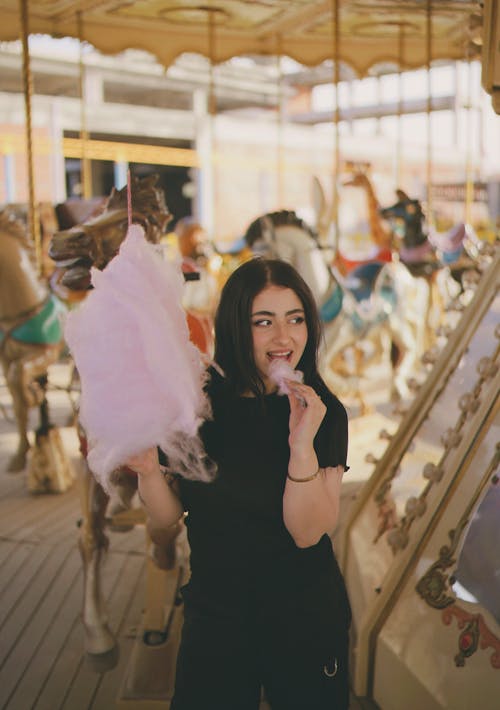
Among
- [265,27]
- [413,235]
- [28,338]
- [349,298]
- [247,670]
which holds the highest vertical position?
[265,27]

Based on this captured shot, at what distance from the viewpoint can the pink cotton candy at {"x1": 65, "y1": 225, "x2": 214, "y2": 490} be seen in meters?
1.26

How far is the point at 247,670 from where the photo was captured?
1.47 metres

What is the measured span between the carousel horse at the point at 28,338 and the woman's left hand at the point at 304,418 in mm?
3860

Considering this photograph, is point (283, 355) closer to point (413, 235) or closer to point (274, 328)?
point (274, 328)

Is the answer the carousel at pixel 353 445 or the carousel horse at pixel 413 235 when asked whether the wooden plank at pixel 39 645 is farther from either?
the carousel horse at pixel 413 235

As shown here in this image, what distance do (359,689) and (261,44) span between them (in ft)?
18.1

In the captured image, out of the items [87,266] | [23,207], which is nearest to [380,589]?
[87,266]

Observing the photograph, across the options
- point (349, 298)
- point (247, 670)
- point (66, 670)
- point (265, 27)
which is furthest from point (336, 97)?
point (247, 670)

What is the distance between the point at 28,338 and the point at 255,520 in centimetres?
380

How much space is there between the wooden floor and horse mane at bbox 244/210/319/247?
1894 millimetres

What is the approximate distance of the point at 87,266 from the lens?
248 centimetres

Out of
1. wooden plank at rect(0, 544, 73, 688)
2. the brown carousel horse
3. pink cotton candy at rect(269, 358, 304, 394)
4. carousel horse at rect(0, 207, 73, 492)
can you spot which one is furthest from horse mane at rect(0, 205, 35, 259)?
pink cotton candy at rect(269, 358, 304, 394)

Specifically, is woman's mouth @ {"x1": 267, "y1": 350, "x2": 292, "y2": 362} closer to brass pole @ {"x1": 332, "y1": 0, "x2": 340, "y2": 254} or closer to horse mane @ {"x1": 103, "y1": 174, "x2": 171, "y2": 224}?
horse mane @ {"x1": 103, "y1": 174, "x2": 171, "y2": 224}

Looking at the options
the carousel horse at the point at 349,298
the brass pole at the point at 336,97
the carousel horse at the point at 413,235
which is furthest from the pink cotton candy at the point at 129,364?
the carousel horse at the point at 413,235
